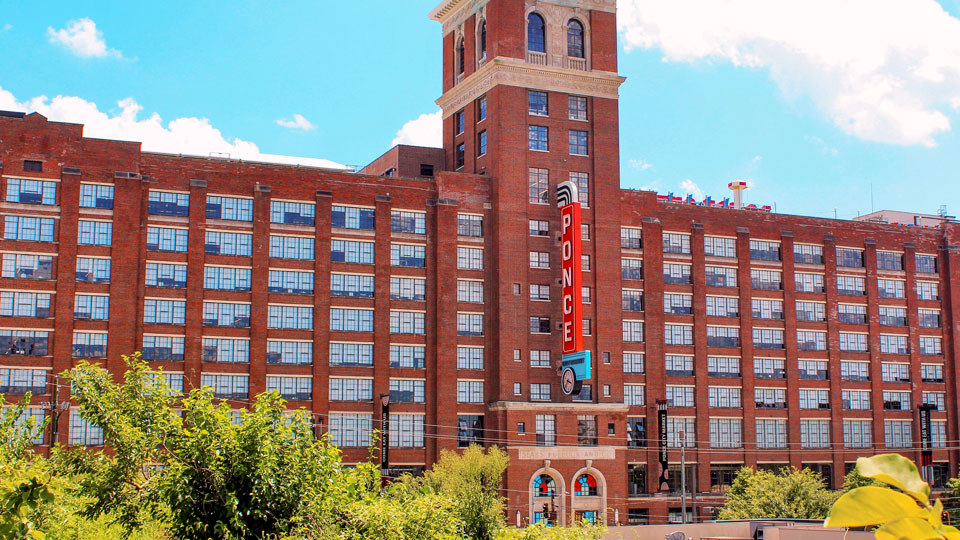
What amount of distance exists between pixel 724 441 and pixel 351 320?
34.6 metres

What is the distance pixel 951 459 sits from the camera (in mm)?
97625

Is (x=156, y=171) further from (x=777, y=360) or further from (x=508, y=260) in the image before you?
(x=777, y=360)

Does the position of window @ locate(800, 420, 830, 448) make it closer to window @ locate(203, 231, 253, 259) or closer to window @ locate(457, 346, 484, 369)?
window @ locate(457, 346, 484, 369)

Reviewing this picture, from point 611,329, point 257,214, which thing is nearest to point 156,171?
point 257,214

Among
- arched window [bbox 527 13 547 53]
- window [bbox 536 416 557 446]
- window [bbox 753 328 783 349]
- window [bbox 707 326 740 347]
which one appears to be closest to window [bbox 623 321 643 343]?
window [bbox 707 326 740 347]

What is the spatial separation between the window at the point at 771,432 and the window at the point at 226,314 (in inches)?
1803

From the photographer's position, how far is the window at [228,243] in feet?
255

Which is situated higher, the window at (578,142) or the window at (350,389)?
the window at (578,142)

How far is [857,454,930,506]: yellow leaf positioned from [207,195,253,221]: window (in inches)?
3069

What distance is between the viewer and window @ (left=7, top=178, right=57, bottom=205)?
241 ft

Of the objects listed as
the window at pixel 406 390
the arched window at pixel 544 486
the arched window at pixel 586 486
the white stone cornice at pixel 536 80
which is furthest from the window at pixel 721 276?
the window at pixel 406 390

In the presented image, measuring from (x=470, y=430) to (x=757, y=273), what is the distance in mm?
31810

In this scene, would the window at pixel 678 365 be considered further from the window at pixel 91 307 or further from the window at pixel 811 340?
the window at pixel 91 307

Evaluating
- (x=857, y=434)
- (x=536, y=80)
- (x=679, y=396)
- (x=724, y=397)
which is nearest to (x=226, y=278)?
(x=536, y=80)
